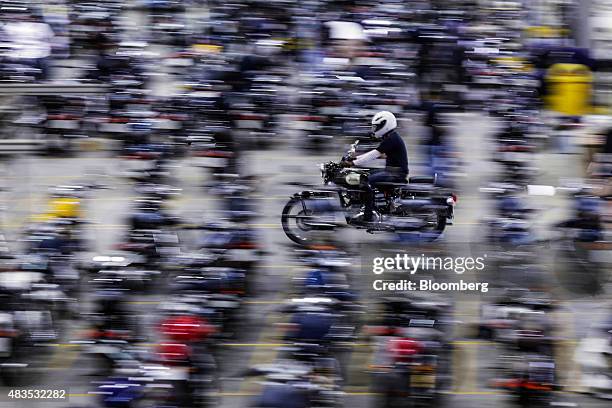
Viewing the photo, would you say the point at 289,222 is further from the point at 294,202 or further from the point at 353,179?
the point at 353,179

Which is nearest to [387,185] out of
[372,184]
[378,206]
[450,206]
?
[372,184]

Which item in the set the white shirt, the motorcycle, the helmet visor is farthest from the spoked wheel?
the white shirt

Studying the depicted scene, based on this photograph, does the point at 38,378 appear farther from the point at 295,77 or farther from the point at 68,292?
the point at 295,77

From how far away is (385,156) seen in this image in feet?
44.8

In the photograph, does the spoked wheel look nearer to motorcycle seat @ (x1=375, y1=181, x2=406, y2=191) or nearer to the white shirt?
motorcycle seat @ (x1=375, y1=181, x2=406, y2=191)

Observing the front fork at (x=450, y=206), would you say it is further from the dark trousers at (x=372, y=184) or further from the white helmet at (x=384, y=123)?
the white helmet at (x=384, y=123)

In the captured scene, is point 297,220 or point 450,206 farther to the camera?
point 297,220

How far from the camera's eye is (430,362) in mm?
8289

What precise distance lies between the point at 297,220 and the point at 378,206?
1.03 metres

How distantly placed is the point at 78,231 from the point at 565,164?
829 cm

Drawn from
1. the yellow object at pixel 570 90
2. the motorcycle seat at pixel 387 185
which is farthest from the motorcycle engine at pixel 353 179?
the yellow object at pixel 570 90

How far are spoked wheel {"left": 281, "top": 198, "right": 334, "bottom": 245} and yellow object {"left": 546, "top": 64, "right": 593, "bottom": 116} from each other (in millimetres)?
6014

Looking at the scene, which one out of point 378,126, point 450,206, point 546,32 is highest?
point 546,32

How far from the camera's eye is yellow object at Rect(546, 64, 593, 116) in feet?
57.0
